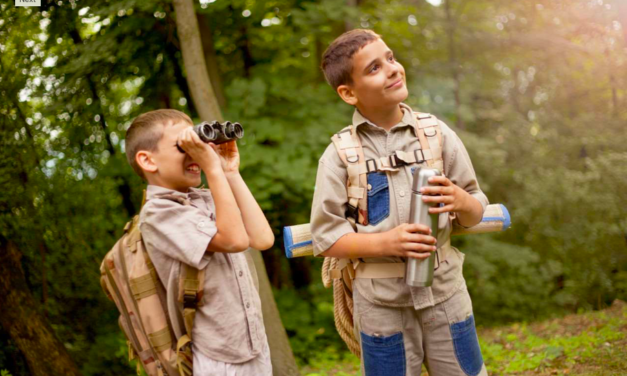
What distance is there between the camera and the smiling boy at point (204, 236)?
1.94m

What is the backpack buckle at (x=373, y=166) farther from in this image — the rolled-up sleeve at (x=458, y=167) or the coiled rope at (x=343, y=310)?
the coiled rope at (x=343, y=310)

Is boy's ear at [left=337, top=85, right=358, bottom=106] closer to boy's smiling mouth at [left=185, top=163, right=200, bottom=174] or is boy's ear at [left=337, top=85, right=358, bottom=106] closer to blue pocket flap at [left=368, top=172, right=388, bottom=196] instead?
blue pocket flap at [left=368, top=172, right=388, bottom=196]

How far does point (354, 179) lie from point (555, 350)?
Answer: 9.64 feet

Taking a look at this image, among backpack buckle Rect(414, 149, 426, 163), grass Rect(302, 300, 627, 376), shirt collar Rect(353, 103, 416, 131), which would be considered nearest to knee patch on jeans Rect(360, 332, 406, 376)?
backpack buckle Rect(414, 149, 426, 163)

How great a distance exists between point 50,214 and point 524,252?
19.5 ft

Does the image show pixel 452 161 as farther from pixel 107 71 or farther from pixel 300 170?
pixel 107 71

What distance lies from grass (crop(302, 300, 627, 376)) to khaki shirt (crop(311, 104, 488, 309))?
81.6 inches

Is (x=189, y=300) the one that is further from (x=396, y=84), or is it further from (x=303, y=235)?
(x=396, y=84)

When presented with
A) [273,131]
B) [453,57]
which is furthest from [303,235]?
[453,57]

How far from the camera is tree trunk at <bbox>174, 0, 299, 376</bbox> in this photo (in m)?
4.51

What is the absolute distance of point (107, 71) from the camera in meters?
5.23

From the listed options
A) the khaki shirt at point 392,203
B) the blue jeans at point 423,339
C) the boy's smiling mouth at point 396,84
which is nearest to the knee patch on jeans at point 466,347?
the blue jeans at point 423,339

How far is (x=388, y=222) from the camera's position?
2162 mm

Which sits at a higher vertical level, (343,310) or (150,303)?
(150,303)
